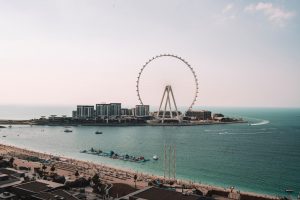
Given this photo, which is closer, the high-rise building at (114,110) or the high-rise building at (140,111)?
the high-rise building at (114,110)

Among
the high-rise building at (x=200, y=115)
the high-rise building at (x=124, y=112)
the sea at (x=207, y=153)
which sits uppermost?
the high-rise building at (x=124, y=112)

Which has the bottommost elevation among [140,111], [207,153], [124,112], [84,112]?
[207,153]

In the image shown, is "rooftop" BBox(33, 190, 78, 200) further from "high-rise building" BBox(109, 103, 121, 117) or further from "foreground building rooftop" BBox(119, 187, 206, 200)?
"high-rise building" BBox(109, 103, 121, 117)

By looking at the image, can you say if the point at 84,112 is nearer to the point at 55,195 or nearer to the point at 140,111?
the point at 140,111

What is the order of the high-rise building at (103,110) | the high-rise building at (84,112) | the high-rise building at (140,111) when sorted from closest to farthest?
the high-rise building at (84,112) < the high-rise building at (103,110) < the high-rise building at (140,111)

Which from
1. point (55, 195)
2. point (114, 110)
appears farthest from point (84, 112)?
point (55, 195)

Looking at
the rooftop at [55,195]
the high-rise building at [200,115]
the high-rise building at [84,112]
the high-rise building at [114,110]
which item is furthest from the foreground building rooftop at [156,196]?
the high-rise building at [200,115]

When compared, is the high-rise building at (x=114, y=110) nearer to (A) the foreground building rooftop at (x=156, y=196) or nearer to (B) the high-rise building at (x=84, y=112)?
(B) the high-rise building at (x=84, y=112)

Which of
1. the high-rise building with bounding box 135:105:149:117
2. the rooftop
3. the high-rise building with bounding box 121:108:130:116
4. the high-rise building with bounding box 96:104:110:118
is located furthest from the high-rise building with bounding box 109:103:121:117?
the rooftop

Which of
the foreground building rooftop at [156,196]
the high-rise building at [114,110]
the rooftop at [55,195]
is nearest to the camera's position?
the rooftop at [55,195]
